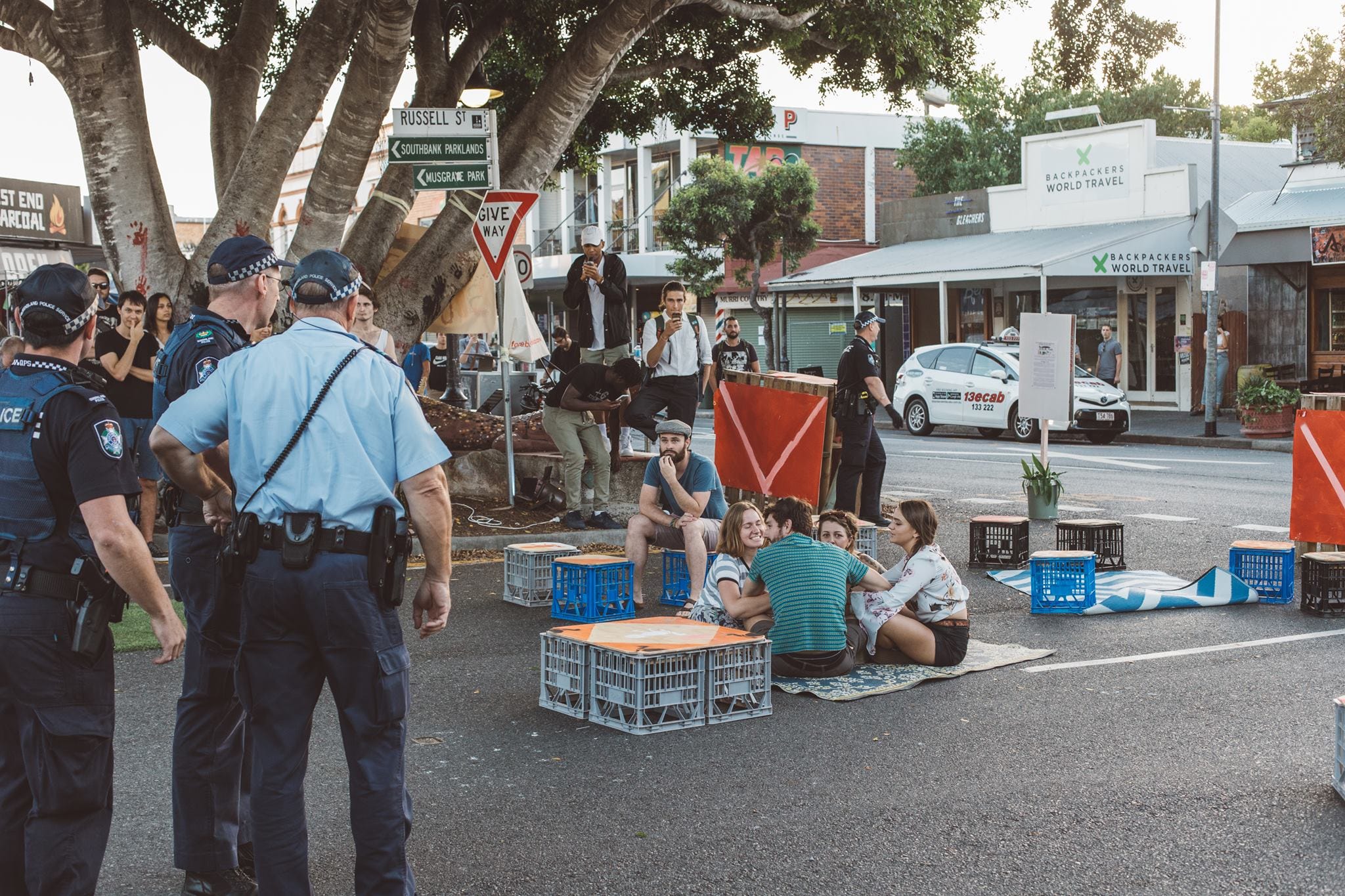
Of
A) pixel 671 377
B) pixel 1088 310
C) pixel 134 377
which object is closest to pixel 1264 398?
pixel 1088 310

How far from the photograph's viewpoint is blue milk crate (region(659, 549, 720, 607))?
31.8ft

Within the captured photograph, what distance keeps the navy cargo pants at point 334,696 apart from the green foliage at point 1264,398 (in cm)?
2195

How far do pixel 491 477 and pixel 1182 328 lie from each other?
2103 cm

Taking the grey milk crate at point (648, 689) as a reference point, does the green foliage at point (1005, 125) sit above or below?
above

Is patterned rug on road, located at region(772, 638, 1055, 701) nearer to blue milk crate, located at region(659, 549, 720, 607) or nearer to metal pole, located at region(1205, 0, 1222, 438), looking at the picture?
blue milk crate, located at region(659, 549, 720, 607)

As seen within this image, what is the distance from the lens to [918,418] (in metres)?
26.7

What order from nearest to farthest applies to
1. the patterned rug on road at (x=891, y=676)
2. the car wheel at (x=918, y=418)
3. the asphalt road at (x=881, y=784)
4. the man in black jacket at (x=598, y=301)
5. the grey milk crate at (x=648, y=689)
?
the asphalt road at (x=881, y=784) → the grey milk crate at (x=648, y=689) → the patterned rug on road at (x=891, y=676) → the man in black jacket at (x=598, y=301) → the car wheel at (x=918, y=418)

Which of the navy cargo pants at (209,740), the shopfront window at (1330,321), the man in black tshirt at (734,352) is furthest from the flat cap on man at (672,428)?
the shopfront window at (1330,321)

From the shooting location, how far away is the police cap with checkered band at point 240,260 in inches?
179

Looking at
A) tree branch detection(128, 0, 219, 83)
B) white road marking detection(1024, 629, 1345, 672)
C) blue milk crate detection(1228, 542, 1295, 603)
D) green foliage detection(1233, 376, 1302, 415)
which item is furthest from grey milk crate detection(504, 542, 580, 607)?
green foliage detection(1233, 376, 1302, 415)

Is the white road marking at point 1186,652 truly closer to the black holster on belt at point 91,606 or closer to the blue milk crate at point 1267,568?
the blue milk crate at point 1267,568

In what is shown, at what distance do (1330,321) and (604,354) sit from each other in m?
19.8

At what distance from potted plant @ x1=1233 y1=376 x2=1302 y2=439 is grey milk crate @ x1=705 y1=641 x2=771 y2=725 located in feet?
61.8

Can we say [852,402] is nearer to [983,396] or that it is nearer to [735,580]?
[735,580]
